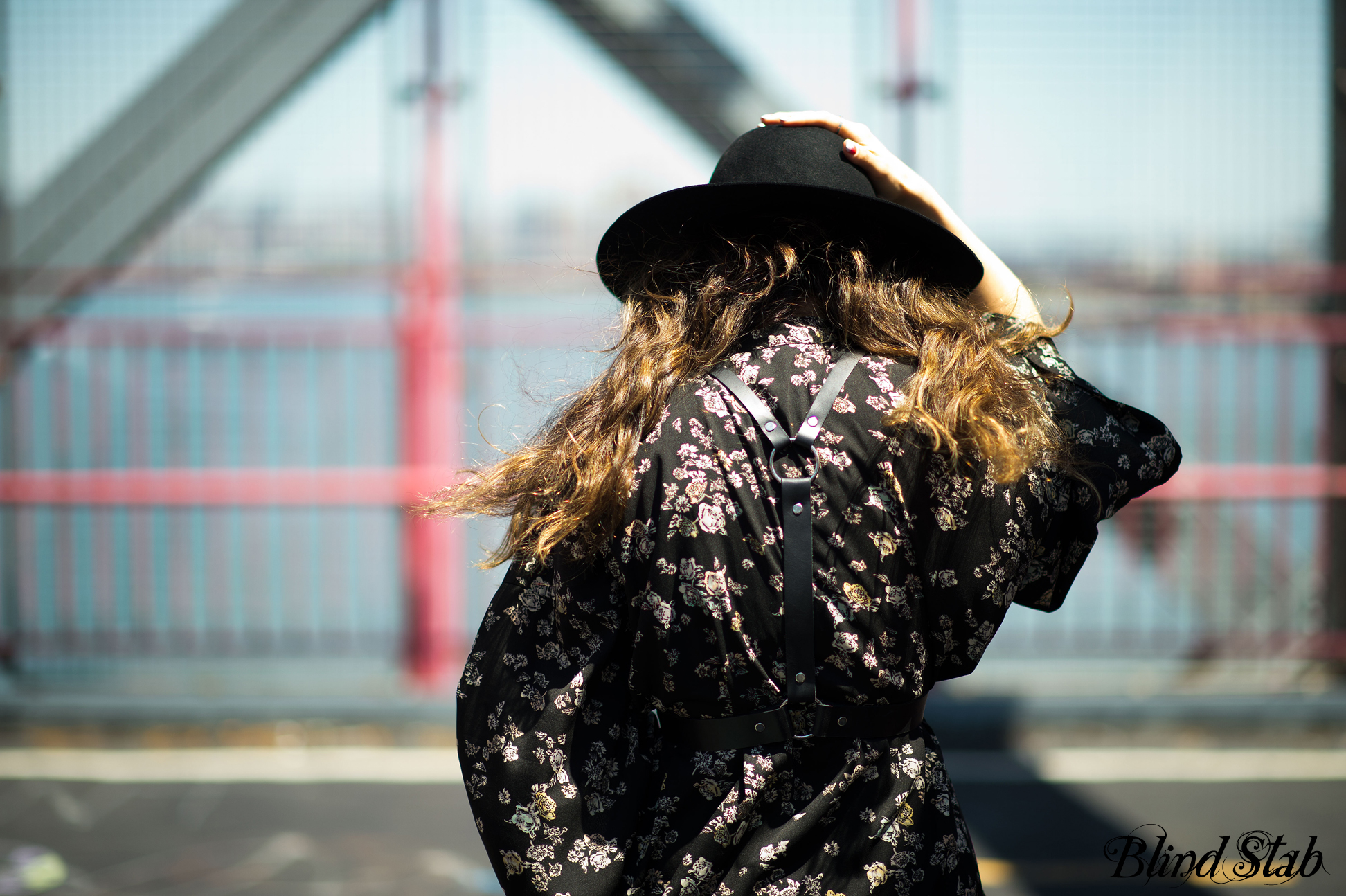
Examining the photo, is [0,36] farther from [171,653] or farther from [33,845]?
[33,845]

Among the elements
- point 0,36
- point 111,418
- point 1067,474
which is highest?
point 0,36

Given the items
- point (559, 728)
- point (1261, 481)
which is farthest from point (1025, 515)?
point (1261, 481)

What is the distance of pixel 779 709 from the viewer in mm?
1210

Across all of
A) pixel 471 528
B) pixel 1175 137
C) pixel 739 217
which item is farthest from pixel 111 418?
pixel 1175 137

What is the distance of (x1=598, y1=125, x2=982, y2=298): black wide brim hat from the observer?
1.22 meters

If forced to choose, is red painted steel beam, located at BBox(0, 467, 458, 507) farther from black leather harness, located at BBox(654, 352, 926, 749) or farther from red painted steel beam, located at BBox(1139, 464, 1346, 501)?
black leather harness, located at BBox(654, 352, 926, 749)

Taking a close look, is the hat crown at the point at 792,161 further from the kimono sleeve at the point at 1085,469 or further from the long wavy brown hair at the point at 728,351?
the kimono sleeve at the point at 1085,469

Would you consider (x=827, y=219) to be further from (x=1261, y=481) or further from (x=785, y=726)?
(x=1261, y=481)

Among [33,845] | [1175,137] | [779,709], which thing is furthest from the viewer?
[1175,137]

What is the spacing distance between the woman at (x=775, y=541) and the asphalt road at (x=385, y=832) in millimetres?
2165

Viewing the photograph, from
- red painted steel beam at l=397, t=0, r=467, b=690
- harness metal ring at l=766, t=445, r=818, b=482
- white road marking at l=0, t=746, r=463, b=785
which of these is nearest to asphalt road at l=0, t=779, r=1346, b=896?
white road marking at l=0, t=746, r=463, b=785

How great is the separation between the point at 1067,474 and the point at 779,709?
0.44m

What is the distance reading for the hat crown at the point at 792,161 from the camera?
1241mm

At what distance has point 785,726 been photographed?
1.21 m
